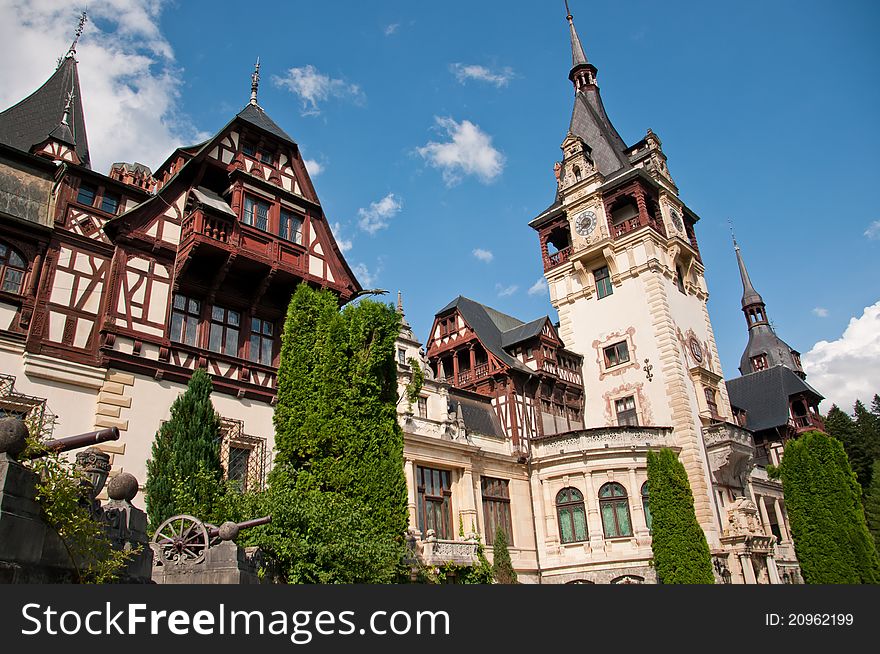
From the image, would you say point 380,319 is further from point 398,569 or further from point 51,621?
point 51,621

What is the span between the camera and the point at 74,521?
7.56m

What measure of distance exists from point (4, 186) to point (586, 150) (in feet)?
108

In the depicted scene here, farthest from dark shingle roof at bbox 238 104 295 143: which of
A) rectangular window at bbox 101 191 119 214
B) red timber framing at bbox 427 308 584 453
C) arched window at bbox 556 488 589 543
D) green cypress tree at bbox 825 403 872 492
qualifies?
green cypress tree at bbox 825 403 872 492

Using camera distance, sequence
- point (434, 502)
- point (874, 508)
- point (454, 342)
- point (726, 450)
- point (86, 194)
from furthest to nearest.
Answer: point (874, 508)
point (454, 342)
point (726, 450)
point (434, 502)
point (86, 194)

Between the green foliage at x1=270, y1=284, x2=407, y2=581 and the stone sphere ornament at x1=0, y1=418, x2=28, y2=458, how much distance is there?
7823mm

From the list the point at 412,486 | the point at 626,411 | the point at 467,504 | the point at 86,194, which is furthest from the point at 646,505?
the point at 86,194

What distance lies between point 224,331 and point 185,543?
715 cm

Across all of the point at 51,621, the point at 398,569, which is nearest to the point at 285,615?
the point at 51,621

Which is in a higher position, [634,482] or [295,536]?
[634,482]

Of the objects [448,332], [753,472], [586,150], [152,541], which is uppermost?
[586,150]

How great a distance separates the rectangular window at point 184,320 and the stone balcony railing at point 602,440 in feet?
58.5

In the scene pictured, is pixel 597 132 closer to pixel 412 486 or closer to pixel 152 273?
pixel 412 486

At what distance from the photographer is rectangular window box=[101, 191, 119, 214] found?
53.9 ft

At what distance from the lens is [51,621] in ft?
17.5
